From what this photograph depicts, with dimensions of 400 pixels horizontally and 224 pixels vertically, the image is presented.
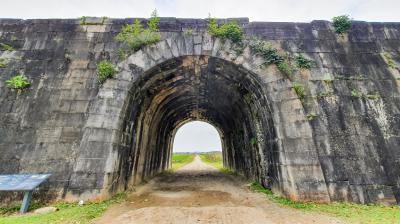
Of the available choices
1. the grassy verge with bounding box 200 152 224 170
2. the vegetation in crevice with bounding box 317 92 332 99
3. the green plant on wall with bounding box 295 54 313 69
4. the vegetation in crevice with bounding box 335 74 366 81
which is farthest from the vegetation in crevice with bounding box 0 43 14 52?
the grassy verge with bounding box 200 152 224 170

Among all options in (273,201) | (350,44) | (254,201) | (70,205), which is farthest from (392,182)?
(70,205)

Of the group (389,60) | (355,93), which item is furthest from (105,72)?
(389,60)

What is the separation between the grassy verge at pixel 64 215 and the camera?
487cm

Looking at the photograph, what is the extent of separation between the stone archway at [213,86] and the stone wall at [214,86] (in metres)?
0.03

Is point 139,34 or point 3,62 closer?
point 139,34

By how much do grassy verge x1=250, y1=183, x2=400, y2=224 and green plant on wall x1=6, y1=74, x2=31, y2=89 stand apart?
8.84 metres

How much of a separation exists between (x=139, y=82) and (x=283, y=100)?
4.69m

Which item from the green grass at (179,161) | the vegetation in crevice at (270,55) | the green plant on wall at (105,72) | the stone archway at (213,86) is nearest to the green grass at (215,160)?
the green grass at (179,161)

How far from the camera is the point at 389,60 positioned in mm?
8359

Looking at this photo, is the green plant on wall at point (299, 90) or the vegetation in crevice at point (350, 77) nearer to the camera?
the green plant on wall at point (299, 90)

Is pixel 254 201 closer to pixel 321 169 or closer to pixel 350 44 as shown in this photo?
pixel 321 169

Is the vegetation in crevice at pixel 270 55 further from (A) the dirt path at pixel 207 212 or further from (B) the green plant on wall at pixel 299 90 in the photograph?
(A) the dirt path at pixel 207 212

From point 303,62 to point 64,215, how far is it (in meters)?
8.39

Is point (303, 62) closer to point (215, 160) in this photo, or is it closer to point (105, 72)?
point (105, 72)
